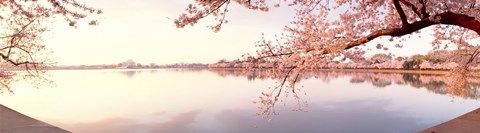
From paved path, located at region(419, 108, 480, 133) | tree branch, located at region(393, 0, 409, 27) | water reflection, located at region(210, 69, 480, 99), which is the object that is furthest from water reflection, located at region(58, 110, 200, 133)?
tree branch, located at region(393, 0, 409, 27)

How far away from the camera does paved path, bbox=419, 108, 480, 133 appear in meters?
6.71

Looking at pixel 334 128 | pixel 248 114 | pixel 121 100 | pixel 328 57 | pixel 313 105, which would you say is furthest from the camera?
pixel 121 100

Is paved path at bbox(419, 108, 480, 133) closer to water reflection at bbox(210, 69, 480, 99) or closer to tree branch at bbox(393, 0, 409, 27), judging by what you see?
tree branch at bbox(393, 0, 409, 27)

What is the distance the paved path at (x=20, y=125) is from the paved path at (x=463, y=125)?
26.2 feet

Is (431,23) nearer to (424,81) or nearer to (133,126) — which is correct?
(133,126)

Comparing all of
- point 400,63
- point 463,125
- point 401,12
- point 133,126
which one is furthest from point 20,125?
point 400,63

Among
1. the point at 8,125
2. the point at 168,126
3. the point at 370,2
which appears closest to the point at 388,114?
the point at 168,126

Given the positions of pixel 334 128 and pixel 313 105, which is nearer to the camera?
pixel 334 128

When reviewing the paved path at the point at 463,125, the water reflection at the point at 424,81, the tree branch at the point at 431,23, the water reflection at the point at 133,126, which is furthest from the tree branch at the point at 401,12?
the water reflection at the point at 133,126

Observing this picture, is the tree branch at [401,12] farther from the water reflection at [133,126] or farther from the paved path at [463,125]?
the water reflection at [133,126]

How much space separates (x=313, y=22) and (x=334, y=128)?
31.9ft

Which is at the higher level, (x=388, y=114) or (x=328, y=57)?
(x=328, y=57)

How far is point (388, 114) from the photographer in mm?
19297

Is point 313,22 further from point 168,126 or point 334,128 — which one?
point 168,126
